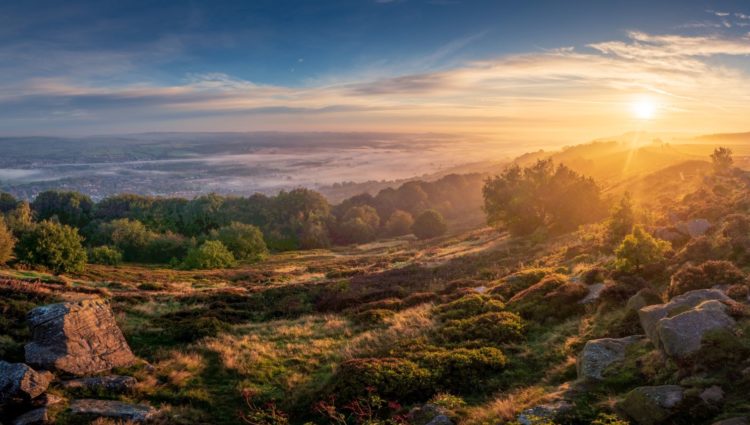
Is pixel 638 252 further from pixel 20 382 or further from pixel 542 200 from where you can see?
pixel 542 200

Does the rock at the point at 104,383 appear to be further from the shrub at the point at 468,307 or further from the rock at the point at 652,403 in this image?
the rock at the point at 652,403

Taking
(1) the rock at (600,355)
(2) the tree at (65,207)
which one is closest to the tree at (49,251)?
(1) the rock at (600,355)

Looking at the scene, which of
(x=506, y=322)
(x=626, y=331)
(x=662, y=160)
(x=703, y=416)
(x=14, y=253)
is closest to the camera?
(x=703, y=416)

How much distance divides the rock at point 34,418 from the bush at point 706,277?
19.7 metres

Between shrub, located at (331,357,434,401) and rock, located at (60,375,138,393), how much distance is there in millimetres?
6514

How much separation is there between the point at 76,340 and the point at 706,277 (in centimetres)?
2144

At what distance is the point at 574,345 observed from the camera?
48.0 ft

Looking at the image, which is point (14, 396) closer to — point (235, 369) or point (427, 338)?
point (235, 369)

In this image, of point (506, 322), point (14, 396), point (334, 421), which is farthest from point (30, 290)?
point (506, 322)

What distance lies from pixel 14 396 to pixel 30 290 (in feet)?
44.5

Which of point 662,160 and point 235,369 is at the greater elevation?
point 662,160

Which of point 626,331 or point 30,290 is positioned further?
point 30,290

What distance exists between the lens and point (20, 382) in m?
11.9

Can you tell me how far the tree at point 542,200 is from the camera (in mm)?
52281
